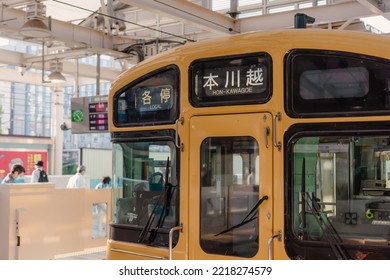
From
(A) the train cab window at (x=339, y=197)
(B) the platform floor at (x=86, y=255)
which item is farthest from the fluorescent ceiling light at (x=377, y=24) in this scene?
(A) the train cab window at (x=339, y=197)

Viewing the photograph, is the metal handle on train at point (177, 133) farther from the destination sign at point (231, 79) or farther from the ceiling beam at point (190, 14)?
the ceiling beam at point (190, 14)

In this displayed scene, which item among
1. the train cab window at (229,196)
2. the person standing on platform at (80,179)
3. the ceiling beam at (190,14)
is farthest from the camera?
the person standing on platform at (80,179)

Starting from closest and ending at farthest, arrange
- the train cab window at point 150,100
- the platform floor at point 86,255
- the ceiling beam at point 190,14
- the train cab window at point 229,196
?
1. the train cab window at point 229,196
2. the train cab window at point 150,100
3. the ceiling beam at point 190,14
4. the platform floor at point 86,255

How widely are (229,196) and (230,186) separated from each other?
0.07m

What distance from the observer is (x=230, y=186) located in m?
3.89

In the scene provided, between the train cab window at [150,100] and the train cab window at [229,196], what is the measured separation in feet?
1.54

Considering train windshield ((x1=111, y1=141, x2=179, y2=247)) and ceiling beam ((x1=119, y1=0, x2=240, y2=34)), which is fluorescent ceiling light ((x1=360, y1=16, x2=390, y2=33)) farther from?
train windshield ((x1=111, y1=141, x2=179, y2=247))

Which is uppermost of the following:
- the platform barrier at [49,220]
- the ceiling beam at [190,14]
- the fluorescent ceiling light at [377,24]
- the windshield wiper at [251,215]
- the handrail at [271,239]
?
the fluorescent ceiling light at [377,24]

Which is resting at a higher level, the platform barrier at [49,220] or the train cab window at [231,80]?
the train cab window at [231,80]

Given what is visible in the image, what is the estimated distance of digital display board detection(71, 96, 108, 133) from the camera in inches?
432

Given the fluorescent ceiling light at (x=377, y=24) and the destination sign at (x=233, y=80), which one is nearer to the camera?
the destination sign at (x=233, y=80)

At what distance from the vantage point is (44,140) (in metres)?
16.5

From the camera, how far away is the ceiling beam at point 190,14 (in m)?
8.06
